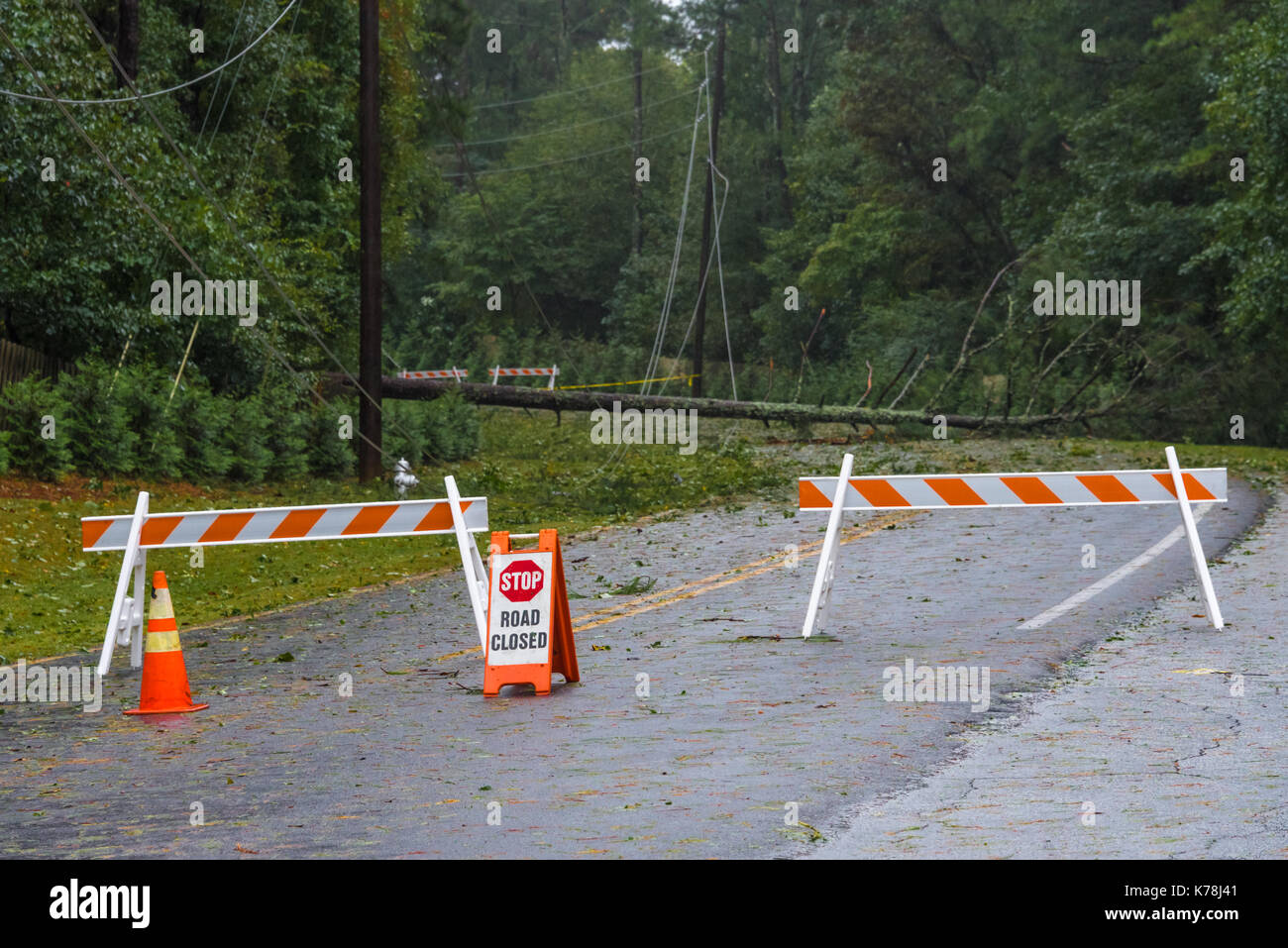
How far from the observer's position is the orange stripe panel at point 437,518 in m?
11.8

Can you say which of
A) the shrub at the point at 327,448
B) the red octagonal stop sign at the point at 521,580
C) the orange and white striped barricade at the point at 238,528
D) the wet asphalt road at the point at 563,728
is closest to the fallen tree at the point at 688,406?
the shrub at the point at 327,448

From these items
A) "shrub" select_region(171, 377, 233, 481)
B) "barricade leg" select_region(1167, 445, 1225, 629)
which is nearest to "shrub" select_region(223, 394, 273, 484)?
"shrub" select_region(171, 377, 233, 481)

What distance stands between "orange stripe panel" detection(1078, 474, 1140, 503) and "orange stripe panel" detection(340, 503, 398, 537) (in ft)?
17.2

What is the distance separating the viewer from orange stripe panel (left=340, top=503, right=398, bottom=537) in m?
11.6

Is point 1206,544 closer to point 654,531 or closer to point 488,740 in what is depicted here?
point 654,531

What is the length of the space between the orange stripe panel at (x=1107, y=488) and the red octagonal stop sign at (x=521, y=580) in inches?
176

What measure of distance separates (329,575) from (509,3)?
85426 millimetres

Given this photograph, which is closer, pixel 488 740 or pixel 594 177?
pixel 488 740

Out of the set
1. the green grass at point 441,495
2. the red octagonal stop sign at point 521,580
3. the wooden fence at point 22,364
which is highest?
the wooden fence at point 22,364

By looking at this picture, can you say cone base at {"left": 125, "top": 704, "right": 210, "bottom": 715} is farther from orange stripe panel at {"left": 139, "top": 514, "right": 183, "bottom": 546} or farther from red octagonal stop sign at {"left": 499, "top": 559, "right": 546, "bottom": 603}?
orange stripe panel at {"left": 139, "top": 514, "right": 183, "bottom": 546}

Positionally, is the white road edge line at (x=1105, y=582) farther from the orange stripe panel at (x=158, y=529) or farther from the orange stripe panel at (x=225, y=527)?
the orange stripe panel at (x=158, y=529)

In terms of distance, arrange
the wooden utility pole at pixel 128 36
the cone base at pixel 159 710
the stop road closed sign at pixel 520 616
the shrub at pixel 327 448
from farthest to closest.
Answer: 1. the shrub at pixel 327 448
2. the wooden utility pole at pixel 128 36
3. the stop road closed sign at pixel 520 616
4. the cone base at pixel 159 710

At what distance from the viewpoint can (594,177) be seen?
266 ft

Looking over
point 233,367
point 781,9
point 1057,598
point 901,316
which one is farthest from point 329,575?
point 781,9
